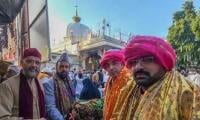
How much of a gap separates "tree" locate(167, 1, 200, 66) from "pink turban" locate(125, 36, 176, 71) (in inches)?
1655

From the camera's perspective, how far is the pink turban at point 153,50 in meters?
3.25

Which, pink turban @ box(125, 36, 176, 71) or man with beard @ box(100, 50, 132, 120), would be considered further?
man with beard @ box(100, 50, 132, 120)

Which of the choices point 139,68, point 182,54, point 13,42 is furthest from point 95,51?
point 139,68

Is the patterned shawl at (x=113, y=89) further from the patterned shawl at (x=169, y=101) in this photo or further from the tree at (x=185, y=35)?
the tree at (x=185, y=35)

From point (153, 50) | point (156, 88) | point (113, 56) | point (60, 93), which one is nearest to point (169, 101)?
point (156, 88)

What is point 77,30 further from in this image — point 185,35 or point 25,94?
point 25,94

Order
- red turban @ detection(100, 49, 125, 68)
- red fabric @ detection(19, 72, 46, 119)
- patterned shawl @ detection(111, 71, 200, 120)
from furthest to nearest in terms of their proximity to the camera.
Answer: red turban @ detection(100, 49, 125, 68) < red fabric @ detection(19, 72, 46, 119) < patterned shawl @ detection(111, 71, 200, 120)

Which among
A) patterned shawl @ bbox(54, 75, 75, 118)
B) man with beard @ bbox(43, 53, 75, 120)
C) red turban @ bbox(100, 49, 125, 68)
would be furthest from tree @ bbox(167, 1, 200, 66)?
red turban @ bbox(100, 49, 125, 68)

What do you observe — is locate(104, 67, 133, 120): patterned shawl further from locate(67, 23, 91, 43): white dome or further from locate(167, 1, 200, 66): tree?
locate(67, 23, 91, 43): white dome

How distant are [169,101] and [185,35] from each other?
1762 inches

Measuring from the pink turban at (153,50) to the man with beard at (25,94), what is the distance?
183 centimetres

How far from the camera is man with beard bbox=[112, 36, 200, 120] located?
3059mm

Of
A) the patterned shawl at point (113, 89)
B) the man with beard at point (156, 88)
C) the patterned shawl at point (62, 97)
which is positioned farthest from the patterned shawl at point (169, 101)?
the patterned shawl at point (62, 97)

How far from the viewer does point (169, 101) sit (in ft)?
10.1
